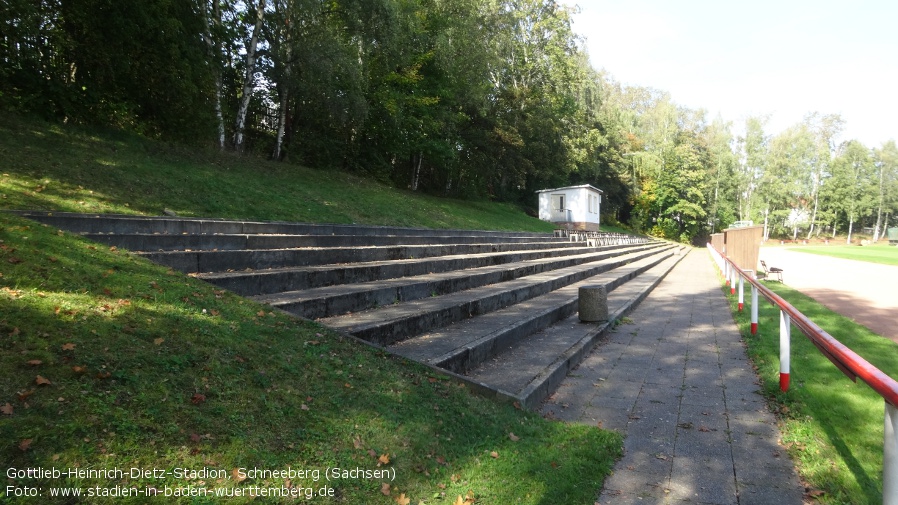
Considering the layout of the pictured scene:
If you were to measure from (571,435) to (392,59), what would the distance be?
21786mm

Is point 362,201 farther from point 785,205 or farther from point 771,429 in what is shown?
point 785,205

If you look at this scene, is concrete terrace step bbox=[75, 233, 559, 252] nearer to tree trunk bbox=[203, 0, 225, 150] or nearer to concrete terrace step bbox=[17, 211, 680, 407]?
concrete terrace step bbox=[17, 211, 680, 407]

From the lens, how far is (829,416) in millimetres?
4484

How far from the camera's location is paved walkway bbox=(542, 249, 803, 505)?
341 cm

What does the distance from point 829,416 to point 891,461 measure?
2.90 m

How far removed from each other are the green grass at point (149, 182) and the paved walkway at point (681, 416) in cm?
738

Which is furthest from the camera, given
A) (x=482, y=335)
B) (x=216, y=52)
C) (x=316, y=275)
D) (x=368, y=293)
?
(x=216, y=52)

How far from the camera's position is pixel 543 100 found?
1430 inches

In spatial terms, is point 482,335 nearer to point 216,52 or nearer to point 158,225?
point 158,225

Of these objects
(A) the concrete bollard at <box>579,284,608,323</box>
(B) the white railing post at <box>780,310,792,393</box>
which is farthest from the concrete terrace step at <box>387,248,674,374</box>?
(B) the white railing post at <box>780,310,792,393</box>

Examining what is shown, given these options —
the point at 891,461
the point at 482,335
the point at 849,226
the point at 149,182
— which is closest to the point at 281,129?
the point at 149,182

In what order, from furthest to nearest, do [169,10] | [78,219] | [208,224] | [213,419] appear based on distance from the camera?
1. [169,10]
2. [208,224]
3. [78,219]
4. [213,419]

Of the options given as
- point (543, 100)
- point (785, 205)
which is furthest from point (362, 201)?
point (785, 205)

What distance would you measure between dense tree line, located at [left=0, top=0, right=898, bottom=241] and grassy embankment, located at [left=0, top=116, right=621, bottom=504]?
10.2 m
